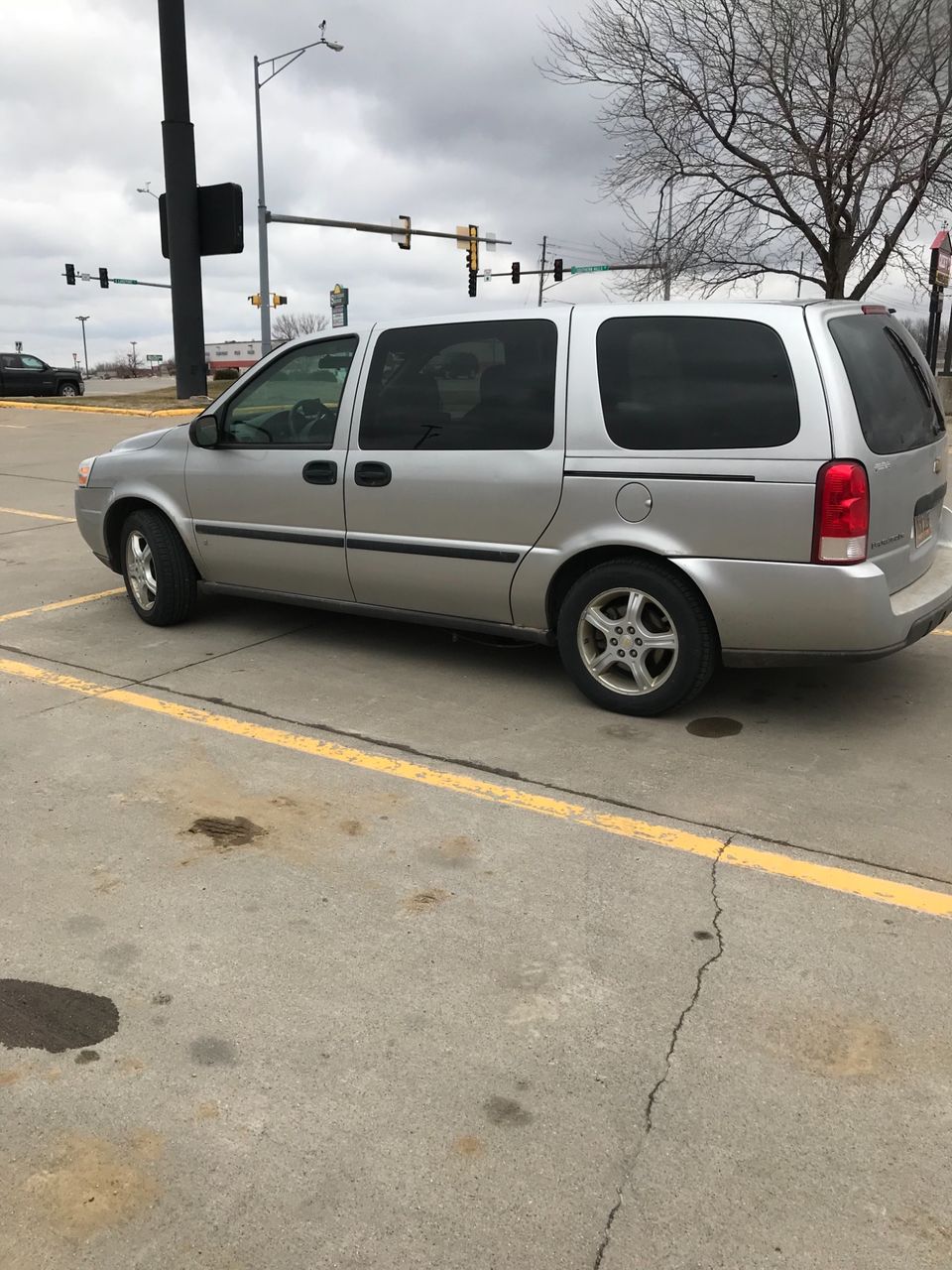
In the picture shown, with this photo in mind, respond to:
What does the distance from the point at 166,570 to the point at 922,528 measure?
405 cm

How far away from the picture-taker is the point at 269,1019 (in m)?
2.63

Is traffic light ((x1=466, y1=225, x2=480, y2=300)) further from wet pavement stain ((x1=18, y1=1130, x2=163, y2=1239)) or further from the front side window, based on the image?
wet pavement stain ((x1=18, y1=1130, x2=163, y2=1239))

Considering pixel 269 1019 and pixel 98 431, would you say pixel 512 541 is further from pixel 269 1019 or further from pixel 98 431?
pixel 98 431

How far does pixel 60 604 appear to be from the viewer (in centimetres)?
694

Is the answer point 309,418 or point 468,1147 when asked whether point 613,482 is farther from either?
point 468,1147

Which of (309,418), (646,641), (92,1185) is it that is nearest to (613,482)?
(646,641)

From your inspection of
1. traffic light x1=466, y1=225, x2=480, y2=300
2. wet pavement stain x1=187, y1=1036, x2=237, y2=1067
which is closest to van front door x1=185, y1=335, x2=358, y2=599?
wet pavement stain x1=187, y1=1036, x2=237, y2=1067

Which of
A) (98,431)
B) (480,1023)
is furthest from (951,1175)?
(98,431)

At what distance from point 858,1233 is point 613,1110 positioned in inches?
21.2

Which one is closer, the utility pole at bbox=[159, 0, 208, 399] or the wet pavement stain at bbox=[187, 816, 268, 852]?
the wet pavement stain at bbox=[187, 816, 268, 852]

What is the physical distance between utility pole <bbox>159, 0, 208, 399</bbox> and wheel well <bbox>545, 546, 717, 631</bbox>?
1679 centimetres

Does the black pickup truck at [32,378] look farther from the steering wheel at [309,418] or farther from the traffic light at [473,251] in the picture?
the steering wheel at [309,418]

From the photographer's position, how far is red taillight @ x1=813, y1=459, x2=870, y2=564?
158 inches

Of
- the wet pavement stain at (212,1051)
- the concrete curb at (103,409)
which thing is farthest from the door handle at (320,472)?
the concrete curb at (103,409)
